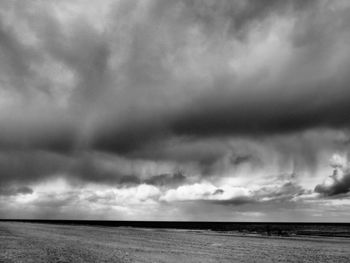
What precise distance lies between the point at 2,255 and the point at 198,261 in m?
19.6

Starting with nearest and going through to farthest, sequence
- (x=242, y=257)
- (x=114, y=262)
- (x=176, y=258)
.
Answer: (x=114, y=262)
(x=176, y=258)
(x=242, y=257)

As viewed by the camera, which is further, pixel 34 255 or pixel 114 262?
pixel 34 255

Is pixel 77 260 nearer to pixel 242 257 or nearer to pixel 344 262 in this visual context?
pixel 242 257

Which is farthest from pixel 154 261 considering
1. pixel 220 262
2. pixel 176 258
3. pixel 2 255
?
pixel 2 255

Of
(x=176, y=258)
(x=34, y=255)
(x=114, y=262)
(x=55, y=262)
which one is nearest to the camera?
(x=55, y=262)

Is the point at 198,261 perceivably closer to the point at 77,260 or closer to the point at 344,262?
the point at 77,260

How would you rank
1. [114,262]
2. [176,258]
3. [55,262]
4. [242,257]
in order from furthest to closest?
[242,257]
[176,258]
[114,262]
[55,262]

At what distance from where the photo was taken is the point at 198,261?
114 ft

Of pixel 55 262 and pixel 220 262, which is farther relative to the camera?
pixel 220 262

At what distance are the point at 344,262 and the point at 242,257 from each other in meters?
11.0

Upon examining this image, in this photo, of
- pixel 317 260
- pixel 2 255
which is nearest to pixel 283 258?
pixel 317 260

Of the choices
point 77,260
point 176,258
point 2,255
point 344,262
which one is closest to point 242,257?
point 176,258

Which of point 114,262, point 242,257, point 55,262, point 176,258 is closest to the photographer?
point 55,262

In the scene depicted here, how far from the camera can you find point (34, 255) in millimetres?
33625
